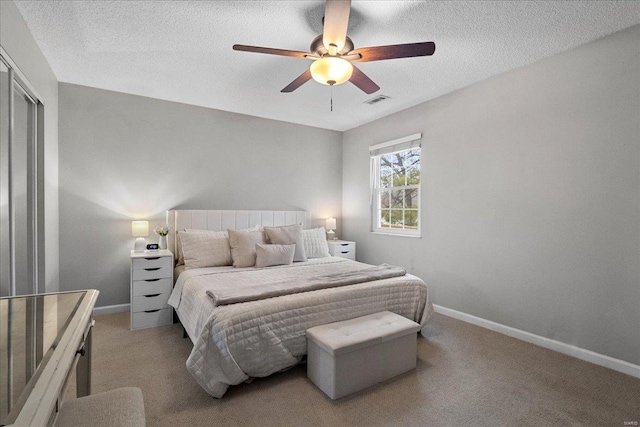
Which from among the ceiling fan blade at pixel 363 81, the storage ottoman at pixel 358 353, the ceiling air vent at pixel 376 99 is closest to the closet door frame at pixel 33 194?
the storage ottoman at pixel 358 353

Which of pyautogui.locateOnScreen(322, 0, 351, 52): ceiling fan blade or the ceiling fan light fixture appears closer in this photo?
pyautogui.locateOnScreen(322, 0, 351, 52): ceiling fan blade

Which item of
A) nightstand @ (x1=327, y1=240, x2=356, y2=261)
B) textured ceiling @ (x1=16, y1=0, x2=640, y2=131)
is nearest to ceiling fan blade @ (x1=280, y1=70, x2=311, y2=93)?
textured ceiling @ (x1=16, y1=0, x2=640, y2=131)

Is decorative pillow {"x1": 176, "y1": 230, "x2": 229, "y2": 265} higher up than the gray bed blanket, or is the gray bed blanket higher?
decorative pillow {"x1": 176, "y1": 230, "x2": 229, "y2": 265}

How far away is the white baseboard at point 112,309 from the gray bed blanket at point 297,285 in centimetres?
183

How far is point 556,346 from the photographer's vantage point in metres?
2.72

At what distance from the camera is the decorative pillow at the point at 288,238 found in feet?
12.2

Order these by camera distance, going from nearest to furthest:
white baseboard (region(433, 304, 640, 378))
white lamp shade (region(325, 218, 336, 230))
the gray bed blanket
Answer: the gray bed blanket, white baseboard (region(433, 304, 640, 378)), white lamp shade (region(325, 218, 336, 230))

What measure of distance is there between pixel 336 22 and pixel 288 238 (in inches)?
96.3

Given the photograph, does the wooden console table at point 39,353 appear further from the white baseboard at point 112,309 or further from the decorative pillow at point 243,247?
the white baseboard at point 112,309

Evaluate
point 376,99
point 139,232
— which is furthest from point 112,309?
point 376,99

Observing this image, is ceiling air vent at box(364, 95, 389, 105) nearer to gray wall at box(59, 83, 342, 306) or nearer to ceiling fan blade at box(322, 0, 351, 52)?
gray wall at box(59, 83, 342, 306)

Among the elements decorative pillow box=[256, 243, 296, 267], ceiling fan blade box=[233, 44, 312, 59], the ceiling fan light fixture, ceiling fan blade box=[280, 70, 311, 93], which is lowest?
decorative pillow box=[256, 243, 296, 267]

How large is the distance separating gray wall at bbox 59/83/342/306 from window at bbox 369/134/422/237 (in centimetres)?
136

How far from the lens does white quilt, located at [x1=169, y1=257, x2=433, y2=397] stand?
2.00 m
